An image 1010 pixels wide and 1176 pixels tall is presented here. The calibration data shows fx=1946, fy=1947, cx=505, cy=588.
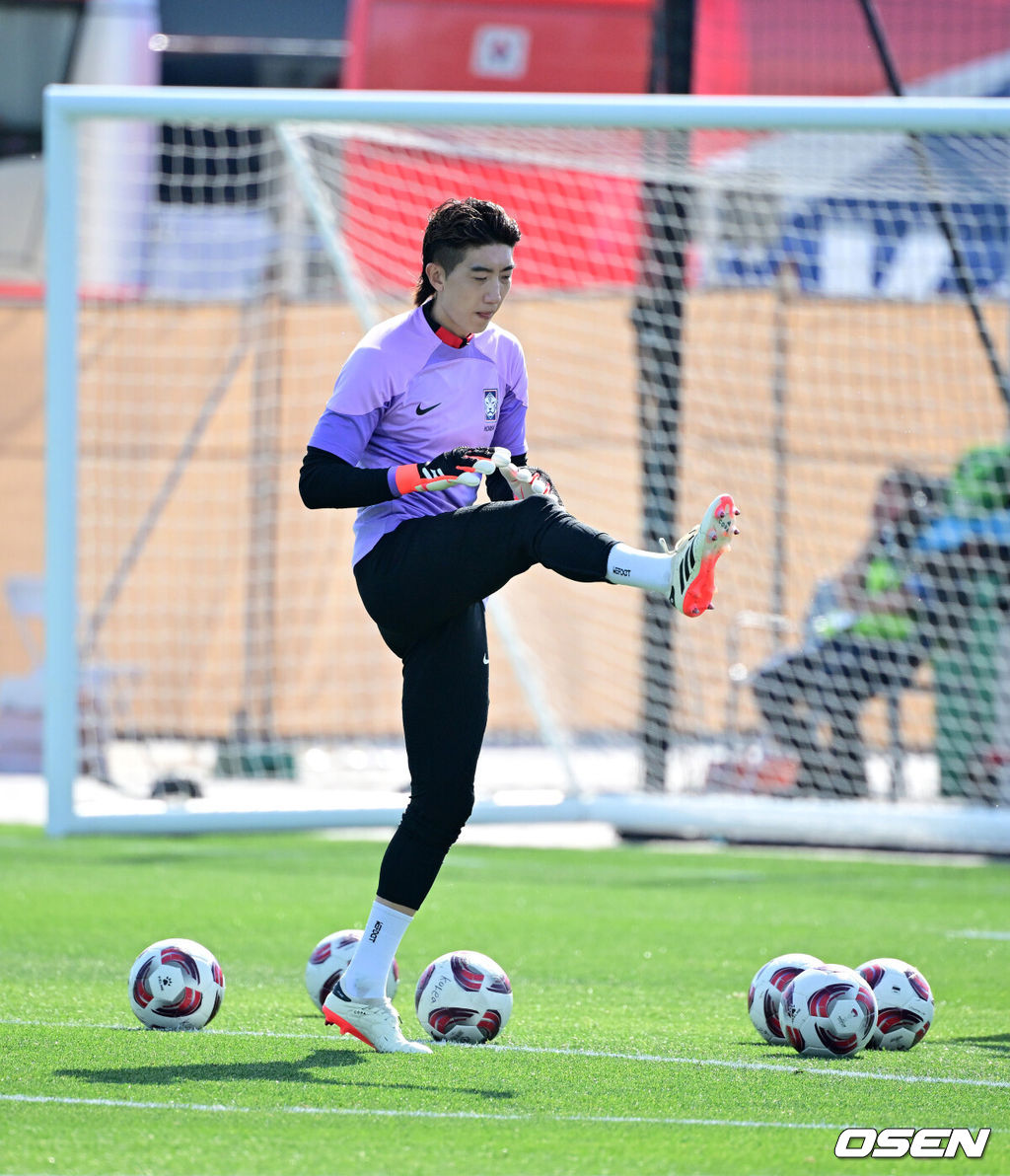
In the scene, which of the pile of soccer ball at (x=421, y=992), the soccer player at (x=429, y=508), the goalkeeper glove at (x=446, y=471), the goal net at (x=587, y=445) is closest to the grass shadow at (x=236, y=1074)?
the soccer player at (x=429, y=508)

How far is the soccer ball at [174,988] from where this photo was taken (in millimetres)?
5277

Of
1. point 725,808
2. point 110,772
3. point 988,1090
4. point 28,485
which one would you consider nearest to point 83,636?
point 110,772

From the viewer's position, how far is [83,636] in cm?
1427

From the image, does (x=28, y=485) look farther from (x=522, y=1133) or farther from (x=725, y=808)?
(x=522, y=1133)

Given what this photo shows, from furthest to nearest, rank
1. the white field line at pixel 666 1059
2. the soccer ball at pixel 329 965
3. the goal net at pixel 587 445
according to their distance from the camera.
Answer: the goal net at pixel 587 445
the soccer ball at pixel 329 965
the white field line at pixel 666 1059

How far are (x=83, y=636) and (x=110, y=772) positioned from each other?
84.5 inches

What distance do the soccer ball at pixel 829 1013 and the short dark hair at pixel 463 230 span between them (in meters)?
2.11

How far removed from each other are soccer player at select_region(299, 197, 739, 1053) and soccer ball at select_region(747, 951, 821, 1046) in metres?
0.95

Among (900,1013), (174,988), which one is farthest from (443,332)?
(900,1013)

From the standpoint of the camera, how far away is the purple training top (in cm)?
506

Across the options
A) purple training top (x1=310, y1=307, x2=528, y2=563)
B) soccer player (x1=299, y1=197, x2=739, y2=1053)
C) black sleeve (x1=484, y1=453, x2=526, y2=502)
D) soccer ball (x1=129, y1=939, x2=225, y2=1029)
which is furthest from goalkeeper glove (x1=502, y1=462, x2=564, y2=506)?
soccer ball (x1=129, y1=939, x2=225, y2=1029)

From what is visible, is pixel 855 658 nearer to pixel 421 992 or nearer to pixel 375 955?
pixel 421 992

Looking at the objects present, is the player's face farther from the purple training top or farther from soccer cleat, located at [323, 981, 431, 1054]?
soccer cleat, located at [323, 981, 431, 1054]

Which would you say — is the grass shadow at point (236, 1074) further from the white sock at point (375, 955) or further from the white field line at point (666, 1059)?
the white field line at point (666, 1059)
